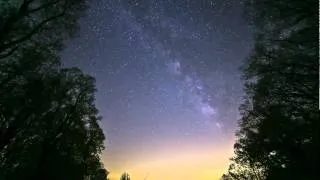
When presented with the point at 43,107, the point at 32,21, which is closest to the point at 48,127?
the point at 43,107

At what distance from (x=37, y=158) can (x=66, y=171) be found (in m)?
3.30

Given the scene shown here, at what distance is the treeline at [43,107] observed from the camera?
17859mm

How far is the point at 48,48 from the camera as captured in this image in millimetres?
20109

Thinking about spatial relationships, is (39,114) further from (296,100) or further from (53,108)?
(296,100)

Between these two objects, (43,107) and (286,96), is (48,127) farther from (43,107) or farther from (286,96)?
(286,96)

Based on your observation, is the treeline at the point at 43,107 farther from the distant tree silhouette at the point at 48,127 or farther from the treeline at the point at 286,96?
the treeline at the point at 286,96

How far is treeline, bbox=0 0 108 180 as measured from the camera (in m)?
17.9

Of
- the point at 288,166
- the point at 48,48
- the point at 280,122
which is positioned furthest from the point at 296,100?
the point at 48,48

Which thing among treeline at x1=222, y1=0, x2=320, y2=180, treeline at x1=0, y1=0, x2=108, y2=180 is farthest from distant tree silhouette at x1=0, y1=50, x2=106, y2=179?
treeline at x1=222, y1=0, x2=320, y2=180

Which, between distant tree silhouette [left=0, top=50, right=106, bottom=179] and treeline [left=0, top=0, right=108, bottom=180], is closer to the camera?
treeline [left=0, top=0, right=108, bottom=180]

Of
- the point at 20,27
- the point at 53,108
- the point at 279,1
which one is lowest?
the point at 20,27

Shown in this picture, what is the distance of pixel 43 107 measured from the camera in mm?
29828

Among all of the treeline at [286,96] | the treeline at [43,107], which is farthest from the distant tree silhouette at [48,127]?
the treeline at [286,96]

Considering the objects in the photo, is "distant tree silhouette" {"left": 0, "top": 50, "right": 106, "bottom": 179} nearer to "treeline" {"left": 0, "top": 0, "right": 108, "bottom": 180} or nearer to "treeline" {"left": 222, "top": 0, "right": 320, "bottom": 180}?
"treeline" {"left": 0, "top": 0, "right": 108, "bottom": 180}
